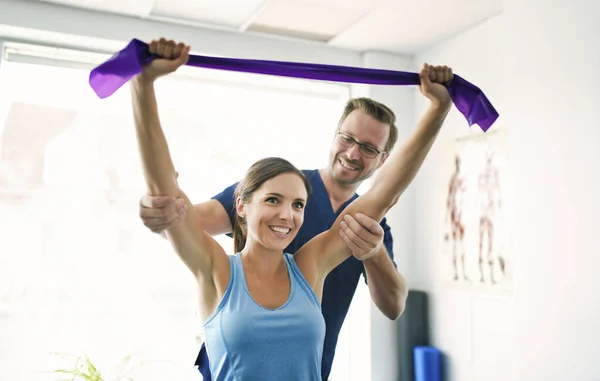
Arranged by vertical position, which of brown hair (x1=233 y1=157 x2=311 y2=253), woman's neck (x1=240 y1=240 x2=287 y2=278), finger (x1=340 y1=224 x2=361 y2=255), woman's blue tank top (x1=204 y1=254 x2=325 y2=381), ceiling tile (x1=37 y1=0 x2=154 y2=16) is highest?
ceiling tile (x1=37 y1=0 x2=154 y2=16)

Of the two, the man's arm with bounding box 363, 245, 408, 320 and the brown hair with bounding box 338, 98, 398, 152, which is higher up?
the brown hair with bounding box 338, 98, 398, 152

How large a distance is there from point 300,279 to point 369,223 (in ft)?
0.78

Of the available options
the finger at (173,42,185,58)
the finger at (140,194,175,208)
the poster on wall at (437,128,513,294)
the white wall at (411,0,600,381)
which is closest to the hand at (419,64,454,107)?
the finger at (173,42,185,58)

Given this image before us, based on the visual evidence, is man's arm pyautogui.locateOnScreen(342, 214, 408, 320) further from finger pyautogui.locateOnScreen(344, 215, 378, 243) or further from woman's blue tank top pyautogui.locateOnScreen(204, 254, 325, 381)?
woman's blue tank top pyautogui.locateOnScreen(204, 254, 325, 381)

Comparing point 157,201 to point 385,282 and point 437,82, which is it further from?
point 385,282

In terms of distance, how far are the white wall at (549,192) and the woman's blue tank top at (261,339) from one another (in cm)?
159

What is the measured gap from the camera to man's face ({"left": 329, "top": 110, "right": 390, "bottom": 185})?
6.44ft

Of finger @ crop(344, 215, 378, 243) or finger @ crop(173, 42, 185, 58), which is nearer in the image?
finger @ crop(173, 42, 185, 58)

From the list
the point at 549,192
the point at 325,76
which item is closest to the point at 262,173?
the point at 325,76

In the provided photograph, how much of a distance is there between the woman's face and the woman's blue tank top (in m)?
0.15

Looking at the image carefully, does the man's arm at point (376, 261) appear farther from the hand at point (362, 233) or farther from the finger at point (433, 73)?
the finger at point (433, 73)

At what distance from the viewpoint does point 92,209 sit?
11.5 ft

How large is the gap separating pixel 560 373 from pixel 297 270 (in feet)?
5.50

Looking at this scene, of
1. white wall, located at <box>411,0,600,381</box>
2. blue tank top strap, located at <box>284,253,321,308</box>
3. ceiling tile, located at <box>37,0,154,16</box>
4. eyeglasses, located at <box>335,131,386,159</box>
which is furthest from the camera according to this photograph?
ceiling tile, located at <box>37,0,154,16</box>
